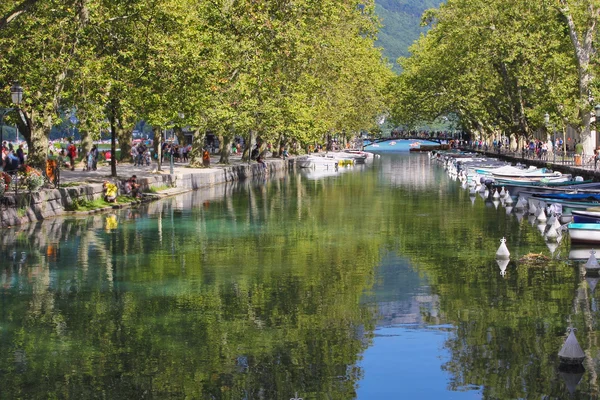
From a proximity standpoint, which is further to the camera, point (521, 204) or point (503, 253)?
point (521, 204)

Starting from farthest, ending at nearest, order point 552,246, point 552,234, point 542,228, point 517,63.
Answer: point 517,63
point 542,228
point 552,234
point 552,246

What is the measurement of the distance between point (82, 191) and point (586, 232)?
21.6m

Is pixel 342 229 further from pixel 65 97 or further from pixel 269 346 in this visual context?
pixel 269 346

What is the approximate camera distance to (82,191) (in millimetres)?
44875

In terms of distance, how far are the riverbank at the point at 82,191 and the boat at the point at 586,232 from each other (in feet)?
60.7

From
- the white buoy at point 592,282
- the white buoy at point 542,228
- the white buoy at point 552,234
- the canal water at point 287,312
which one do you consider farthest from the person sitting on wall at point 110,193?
the white buoy at point 592,282

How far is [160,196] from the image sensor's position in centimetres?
5319

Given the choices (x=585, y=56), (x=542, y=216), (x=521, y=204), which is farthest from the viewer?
(x=585, y=56)

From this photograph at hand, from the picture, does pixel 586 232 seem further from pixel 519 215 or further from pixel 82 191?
pixel 82 191

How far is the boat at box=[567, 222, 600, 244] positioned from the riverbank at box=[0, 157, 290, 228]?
18.5m

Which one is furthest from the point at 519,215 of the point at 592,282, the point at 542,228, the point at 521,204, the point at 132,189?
the point at 592,282

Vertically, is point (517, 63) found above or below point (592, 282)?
above

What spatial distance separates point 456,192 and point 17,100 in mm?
28767

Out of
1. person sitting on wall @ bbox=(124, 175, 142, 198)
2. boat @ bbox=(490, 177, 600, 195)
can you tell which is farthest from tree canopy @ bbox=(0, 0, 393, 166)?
boat @ bbox=(490, 177, 600, 195)
